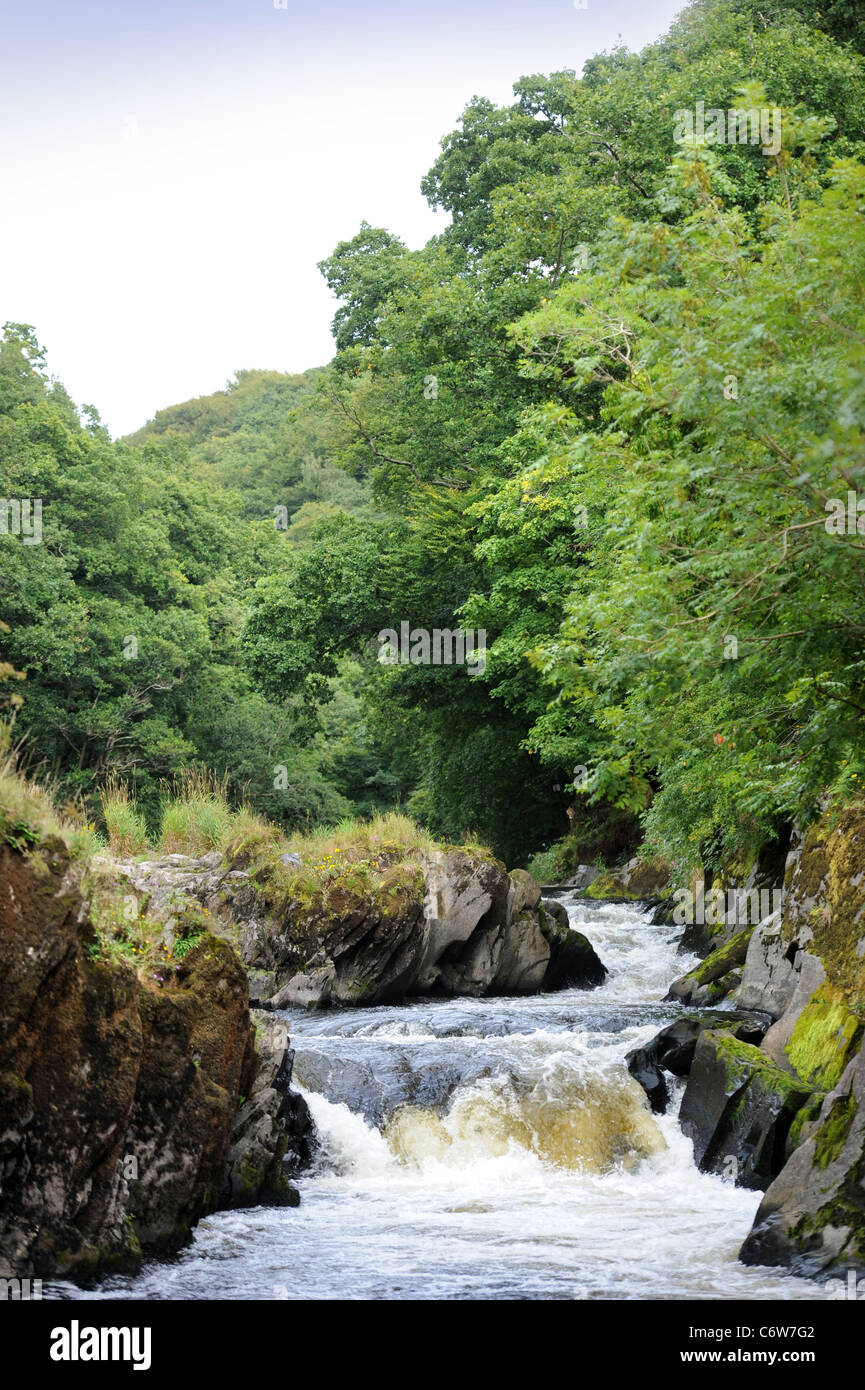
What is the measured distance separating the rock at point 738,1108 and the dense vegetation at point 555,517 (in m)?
2.32

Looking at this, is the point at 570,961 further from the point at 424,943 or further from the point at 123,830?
the point at 123,830

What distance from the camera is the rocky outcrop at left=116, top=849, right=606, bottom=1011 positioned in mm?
15289

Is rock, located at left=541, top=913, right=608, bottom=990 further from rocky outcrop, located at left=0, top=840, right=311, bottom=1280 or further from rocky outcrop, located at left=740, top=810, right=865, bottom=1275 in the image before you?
rocky outcrop, located at left=0, top=840, right=311, bottom=1280

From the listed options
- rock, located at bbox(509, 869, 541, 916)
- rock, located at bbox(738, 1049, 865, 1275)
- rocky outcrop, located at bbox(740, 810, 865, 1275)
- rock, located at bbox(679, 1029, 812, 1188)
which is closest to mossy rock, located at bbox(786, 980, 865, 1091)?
rocky outcrop, located at bbox(740, 810, 865, 1275)

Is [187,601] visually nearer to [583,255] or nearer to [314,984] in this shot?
[314,984]

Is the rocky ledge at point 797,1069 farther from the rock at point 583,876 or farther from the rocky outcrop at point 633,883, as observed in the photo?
the rock at point 583,876

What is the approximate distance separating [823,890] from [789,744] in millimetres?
2430

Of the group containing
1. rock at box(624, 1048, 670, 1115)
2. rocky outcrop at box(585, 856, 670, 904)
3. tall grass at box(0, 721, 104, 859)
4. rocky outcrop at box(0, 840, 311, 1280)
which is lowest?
rocky outcrop at box(585, 856, 670, 904)

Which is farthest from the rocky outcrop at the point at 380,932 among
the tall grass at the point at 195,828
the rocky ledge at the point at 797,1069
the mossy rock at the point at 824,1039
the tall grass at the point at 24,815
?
the tall grass at the point at 24,815

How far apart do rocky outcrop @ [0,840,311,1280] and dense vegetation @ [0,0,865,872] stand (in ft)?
6.22

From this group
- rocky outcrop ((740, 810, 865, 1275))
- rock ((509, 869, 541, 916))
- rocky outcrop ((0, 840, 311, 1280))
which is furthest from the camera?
rock ((509, 869, 541, 916))

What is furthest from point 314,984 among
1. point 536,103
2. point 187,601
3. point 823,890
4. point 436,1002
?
point 536,103

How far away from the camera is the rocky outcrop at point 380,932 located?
1529 cm
